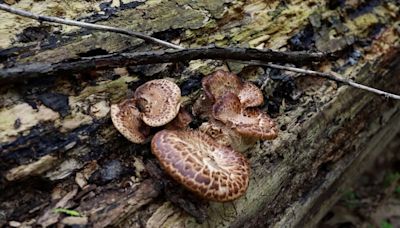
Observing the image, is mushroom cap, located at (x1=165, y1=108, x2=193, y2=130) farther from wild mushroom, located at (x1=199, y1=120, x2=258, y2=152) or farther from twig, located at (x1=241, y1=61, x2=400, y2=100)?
twig, located at (x1=241, y1=61, x2=400, y2=100)

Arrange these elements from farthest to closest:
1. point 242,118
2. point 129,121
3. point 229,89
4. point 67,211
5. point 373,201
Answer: point 373,201 < point 229,89 < point 242,118 < point 129,121 < point 67,211

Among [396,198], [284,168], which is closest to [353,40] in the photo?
[284,168]

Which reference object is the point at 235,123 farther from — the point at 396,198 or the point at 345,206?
the point at 396,198

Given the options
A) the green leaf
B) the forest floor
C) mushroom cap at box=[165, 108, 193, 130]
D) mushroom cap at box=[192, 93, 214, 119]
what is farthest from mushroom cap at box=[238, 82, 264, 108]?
the forest floor

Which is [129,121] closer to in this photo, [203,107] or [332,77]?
[203,107]

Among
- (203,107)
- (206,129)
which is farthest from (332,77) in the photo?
(206,129)

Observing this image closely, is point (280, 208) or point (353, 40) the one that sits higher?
point (353, 40)
